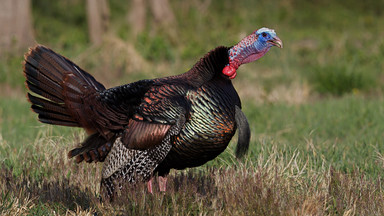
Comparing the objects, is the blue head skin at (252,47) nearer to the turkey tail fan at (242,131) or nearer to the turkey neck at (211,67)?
the turkey neck at (211,67)

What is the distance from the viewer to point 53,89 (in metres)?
4.14

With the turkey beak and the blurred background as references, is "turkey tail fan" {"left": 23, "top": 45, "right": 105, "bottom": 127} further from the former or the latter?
the blurred background

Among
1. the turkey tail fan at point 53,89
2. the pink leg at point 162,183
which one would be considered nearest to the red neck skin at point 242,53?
the pink leg at point 162,183

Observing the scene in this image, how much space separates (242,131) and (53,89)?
1402 mm

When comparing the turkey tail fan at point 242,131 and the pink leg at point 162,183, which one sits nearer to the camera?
the turkey tail fan at point 242,131

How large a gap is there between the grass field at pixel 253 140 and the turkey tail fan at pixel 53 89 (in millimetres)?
591

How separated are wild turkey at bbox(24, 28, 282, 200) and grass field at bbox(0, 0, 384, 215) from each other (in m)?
0.22

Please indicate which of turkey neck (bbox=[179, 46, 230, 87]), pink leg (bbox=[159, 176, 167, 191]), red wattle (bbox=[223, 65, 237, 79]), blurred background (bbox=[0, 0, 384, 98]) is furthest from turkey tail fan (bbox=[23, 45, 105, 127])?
blurred background (bbox=[0, 0, 384, 98])

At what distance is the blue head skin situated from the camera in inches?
151

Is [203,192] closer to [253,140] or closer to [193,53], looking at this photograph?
[253,140]

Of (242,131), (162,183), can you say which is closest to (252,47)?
(242,131)

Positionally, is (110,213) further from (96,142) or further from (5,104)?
(5,104)

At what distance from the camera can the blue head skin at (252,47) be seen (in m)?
3.84

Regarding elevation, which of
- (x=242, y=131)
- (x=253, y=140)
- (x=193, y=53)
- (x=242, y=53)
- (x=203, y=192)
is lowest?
(x=203, y=192)
